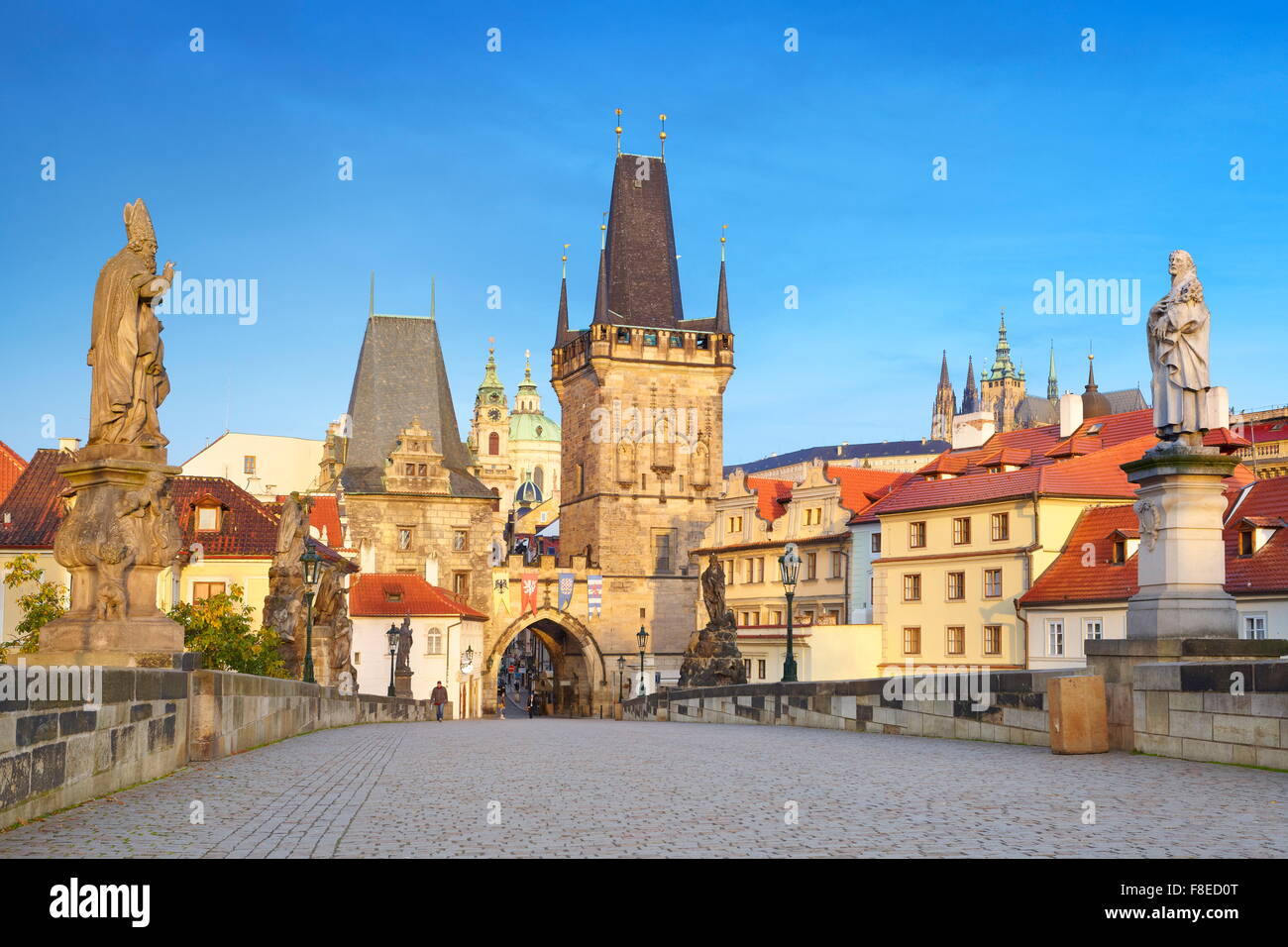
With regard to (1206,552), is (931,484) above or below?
above

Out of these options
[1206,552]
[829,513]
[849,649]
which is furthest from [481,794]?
[829,513]

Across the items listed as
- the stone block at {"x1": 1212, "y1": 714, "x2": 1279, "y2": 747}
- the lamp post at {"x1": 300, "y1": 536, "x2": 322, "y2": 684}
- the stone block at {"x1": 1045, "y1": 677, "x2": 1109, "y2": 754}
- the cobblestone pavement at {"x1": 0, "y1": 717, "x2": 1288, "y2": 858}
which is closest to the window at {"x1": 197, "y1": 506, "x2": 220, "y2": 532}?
the lamp post at {"x1": 300, "y1": 536, "x2": 322, "y2": 684}

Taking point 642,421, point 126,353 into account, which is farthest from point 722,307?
point 126,353

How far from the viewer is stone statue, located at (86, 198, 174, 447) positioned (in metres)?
12.3

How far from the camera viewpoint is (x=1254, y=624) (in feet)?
134

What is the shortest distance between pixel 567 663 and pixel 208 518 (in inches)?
1469

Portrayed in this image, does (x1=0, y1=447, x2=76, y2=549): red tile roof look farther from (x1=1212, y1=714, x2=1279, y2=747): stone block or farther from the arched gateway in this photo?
(x1=1212, y1=714, x2=1279, y2=747): stone block

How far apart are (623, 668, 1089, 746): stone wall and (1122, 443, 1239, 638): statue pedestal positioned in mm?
1207

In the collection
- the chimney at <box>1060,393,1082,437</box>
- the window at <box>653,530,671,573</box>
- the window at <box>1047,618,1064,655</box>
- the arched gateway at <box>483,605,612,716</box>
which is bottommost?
the arched gateway at <box>483,605,612,716</box>

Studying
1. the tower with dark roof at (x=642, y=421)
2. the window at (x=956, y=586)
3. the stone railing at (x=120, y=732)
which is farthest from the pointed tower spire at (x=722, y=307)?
the stone railing at (x=120, y=732)

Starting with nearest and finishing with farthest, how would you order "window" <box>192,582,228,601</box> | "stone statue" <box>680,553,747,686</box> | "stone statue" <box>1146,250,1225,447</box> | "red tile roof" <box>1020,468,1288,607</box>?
"stone statue" <box>1146,250,1225,447</box>, "stone statue" <box>680,553,747,686</box>, "red tile roof" <box>1020,468,1288,607</box>, "window" <box>192,582,228,601</box>

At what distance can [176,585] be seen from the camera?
4862cm
